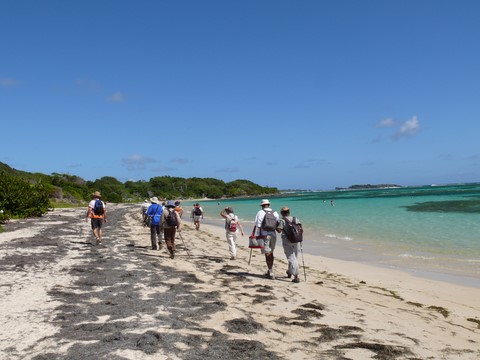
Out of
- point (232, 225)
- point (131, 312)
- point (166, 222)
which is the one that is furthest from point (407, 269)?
point (131, 312)

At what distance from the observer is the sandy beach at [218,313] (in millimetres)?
5184

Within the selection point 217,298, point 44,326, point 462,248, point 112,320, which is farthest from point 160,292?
point 462,248

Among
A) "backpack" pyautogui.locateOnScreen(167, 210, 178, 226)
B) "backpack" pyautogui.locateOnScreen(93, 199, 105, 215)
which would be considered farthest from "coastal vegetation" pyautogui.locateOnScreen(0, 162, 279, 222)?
"backpack" pyautogui.locateOnScreen(167, 210, 178, 226)

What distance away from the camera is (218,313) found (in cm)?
675

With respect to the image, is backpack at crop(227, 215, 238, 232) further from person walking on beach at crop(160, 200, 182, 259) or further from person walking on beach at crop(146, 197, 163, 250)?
person walking on beach at crop(146, 197, 163, 250)

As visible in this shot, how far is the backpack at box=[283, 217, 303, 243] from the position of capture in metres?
9.74

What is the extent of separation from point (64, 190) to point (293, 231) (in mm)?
74616

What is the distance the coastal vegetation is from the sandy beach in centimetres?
1849

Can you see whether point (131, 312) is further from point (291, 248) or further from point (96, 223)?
point (96, 223)

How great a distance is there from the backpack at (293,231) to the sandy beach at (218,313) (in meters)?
1.15

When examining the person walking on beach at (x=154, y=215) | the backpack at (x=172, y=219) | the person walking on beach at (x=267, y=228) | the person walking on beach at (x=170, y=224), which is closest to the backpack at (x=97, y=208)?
the person walking on beach at (x=154, y=215)

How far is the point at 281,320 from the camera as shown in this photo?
652 cm

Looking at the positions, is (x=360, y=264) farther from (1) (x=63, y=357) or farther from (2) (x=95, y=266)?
(1) (x=63, y=357)

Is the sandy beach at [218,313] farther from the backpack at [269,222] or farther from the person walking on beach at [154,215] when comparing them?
the person walking on beach at [154,215]
